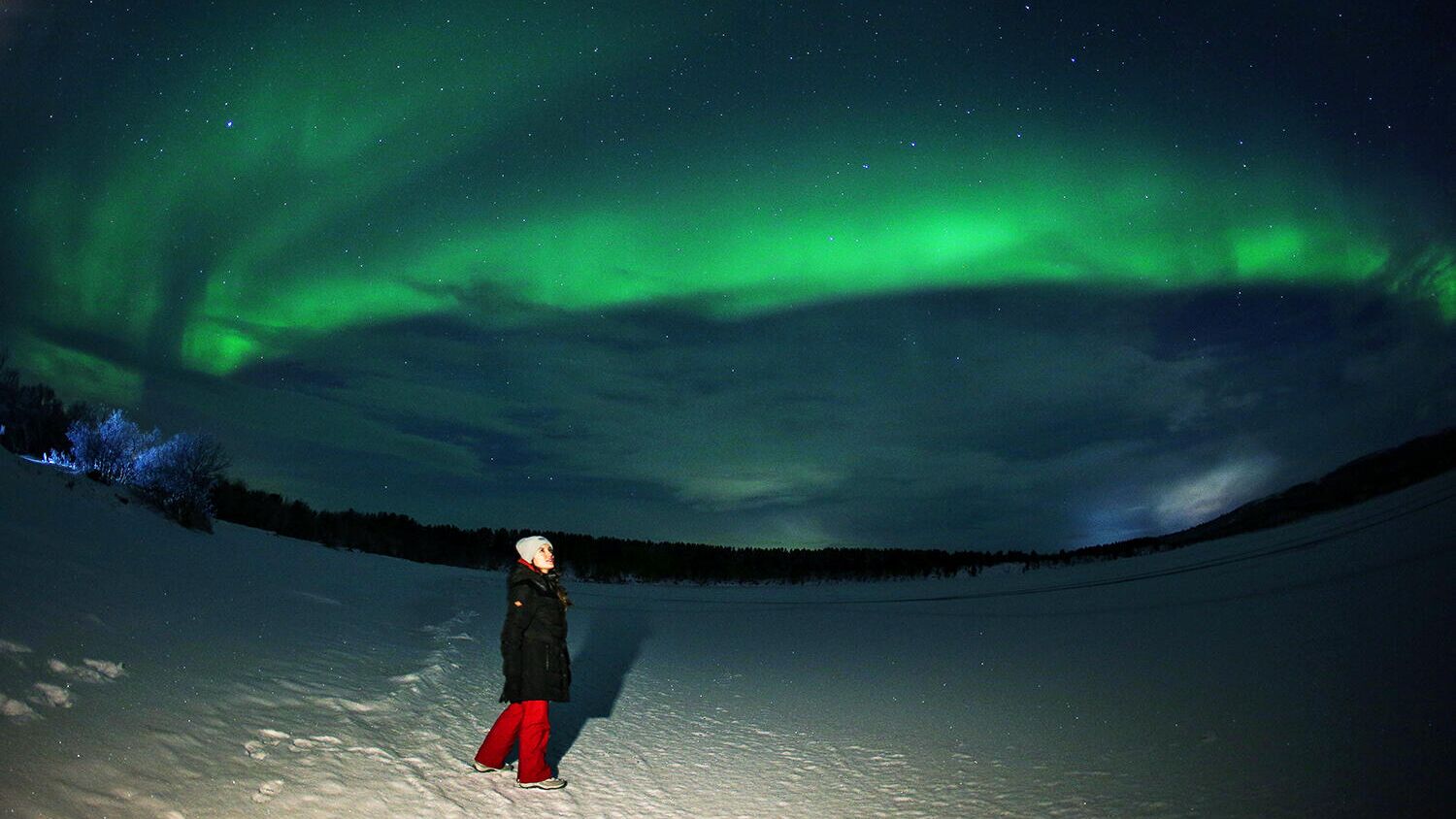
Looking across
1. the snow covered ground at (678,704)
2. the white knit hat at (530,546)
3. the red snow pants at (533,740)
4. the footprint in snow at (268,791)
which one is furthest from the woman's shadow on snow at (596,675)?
the footprint in snow at (268,791)

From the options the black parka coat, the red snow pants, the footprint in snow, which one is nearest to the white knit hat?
the black parka coat

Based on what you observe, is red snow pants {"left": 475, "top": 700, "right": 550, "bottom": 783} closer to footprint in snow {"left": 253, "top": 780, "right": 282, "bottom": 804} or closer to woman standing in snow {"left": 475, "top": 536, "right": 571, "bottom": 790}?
woman standing in snow {"left": 475, "top": 536, "right": 571, "bottom": 790}

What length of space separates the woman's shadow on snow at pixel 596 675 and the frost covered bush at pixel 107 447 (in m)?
12.6

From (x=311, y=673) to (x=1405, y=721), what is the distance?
11.9 meters

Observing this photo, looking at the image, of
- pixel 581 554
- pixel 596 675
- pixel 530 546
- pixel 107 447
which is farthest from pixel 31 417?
pixel 581 554

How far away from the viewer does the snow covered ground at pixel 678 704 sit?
228 inches

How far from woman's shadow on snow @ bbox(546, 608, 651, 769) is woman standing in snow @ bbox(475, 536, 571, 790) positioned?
A: 973 mm

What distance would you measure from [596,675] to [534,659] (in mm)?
6894

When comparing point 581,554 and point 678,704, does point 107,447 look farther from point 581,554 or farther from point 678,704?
point 581,554

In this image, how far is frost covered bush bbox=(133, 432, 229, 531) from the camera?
19.6 meters

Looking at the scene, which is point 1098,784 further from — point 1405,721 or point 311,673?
point 311,673

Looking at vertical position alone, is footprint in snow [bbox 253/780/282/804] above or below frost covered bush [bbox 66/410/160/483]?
below

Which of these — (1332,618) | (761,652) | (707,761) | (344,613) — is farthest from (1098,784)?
(344,613)

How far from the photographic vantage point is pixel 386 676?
9953 mm
